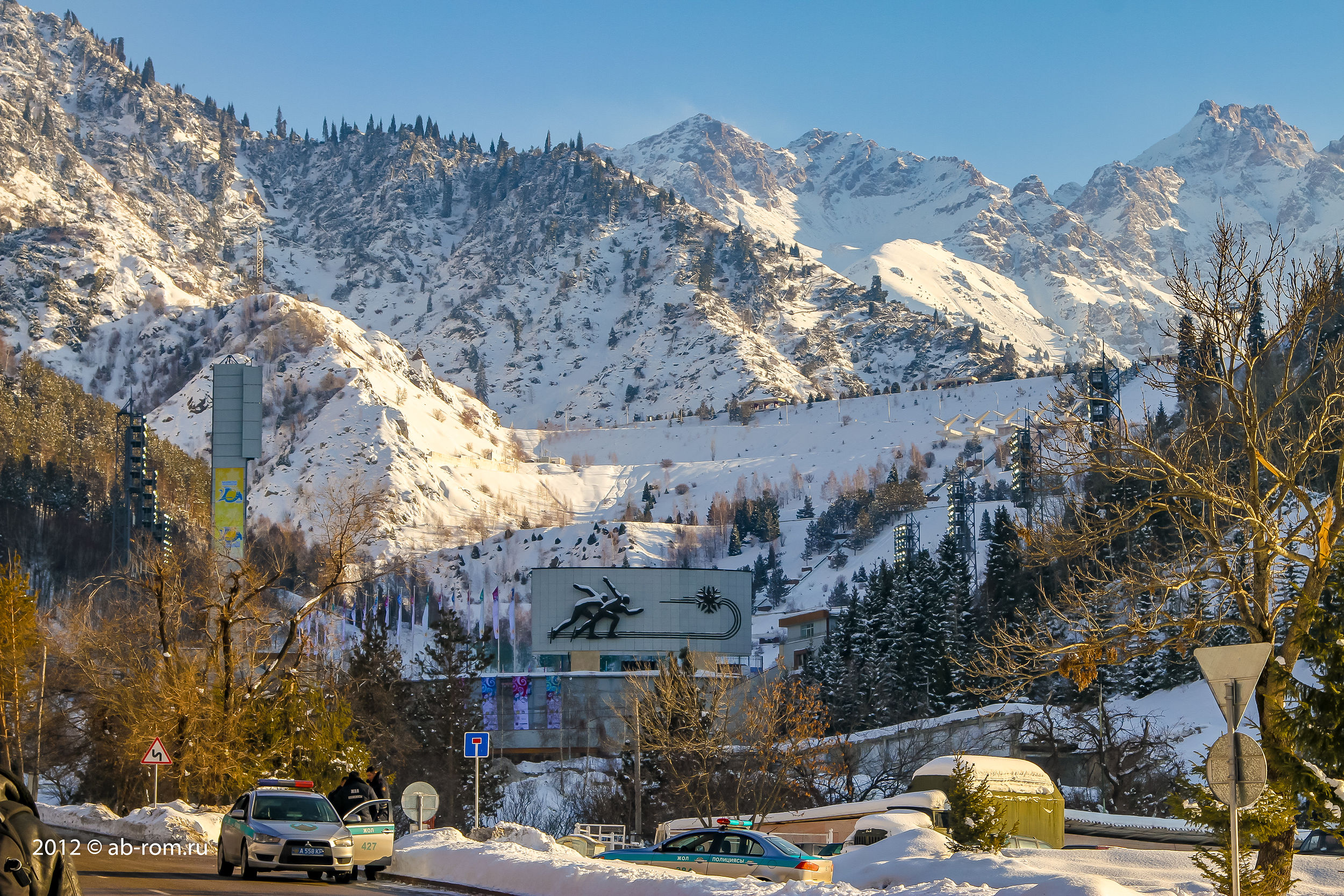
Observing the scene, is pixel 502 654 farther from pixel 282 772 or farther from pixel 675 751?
pixel 282 772

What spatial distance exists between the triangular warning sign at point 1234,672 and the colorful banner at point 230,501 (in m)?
91.0

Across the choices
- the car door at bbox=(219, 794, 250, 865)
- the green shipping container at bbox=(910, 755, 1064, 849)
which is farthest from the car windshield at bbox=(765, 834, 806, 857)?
the green shipping container at bbox=(910, 755, 1064, 849)

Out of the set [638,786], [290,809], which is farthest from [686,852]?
[638,786]

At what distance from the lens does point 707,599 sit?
111 m

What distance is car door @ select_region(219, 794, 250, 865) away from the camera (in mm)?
23125

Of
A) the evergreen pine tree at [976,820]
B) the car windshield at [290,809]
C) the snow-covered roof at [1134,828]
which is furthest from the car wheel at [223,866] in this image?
the snow-covered roof at [1134,828]

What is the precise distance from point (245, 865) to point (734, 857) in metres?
8.57

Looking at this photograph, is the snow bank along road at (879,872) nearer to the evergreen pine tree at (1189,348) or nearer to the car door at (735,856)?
the car door at (735,856)

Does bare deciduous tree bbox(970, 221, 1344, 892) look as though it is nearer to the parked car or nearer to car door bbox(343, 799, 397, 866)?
car door bbox(343, 799, 397, 866)

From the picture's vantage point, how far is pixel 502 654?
7052 inches

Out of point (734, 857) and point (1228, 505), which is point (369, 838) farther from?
point (1228, 505)

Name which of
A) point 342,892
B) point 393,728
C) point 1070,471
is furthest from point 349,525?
point 393,728

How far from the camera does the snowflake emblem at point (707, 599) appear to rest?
111125mm

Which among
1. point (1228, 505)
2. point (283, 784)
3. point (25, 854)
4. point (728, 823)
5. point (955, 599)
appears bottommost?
point (728, 823)
